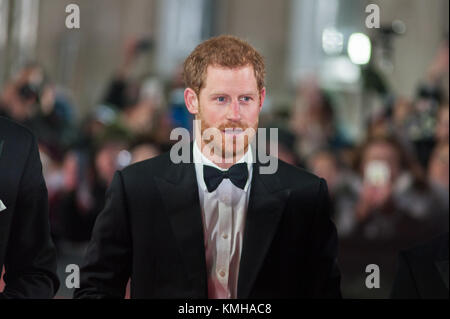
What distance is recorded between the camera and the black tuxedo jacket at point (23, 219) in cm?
210

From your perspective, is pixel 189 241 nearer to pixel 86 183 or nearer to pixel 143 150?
pixel 143 150

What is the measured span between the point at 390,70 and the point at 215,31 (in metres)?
6.65

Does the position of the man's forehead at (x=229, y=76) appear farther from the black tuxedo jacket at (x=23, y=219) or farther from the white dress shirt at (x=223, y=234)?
the black tuxedo jacket at (x=23, y=219)

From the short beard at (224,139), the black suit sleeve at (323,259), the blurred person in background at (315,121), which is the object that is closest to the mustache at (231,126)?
the short beard at (224,139)

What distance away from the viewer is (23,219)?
6.91 feet

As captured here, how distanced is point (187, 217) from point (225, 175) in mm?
145

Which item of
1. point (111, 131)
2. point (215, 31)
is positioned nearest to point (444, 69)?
point (111, 131)

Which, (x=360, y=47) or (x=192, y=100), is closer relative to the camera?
(x=192, y=100)

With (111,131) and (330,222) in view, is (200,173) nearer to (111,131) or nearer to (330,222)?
(330,222)

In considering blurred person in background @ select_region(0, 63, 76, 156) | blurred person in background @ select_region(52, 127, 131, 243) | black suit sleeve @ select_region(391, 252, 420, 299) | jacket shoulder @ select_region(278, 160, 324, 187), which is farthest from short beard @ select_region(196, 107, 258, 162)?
blurred person in background @ select_region(0, 63, 76, 156)

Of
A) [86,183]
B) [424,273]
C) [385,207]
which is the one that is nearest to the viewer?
[424,273]

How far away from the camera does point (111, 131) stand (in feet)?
15.7

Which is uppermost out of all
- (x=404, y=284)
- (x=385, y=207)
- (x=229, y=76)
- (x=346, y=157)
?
(x=229, y=76)

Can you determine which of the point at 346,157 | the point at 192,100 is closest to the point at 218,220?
the point at 192,100
